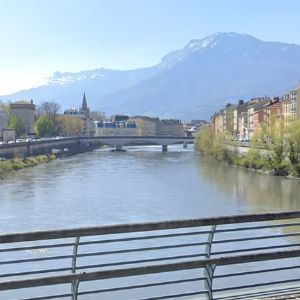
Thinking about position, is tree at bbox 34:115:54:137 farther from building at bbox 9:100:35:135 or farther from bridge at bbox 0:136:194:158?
building at bbox 9:100:35:135

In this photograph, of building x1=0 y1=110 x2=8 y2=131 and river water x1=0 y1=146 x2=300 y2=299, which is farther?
building x1=0 y1=110 x2=8 y2=131

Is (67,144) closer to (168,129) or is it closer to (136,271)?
(168,129)

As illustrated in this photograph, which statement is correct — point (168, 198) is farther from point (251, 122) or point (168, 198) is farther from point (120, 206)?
point (251, 122)

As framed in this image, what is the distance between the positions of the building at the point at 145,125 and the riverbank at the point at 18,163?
286 ft

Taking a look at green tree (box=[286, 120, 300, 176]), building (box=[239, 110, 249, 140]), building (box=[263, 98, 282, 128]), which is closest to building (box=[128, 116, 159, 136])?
building (box=[239, 110, 249, 140])

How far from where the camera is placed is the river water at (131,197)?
75.4ft

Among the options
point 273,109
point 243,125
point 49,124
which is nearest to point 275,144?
point 273,109

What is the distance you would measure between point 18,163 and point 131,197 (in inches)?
1180

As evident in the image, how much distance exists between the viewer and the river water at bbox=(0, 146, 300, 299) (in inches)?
905

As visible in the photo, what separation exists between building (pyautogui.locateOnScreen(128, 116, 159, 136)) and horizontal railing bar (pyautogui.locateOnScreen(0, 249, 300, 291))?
6030 inches

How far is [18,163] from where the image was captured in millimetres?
58281

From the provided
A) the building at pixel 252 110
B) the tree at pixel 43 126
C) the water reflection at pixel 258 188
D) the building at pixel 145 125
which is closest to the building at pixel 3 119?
the tree at pixel 43 126

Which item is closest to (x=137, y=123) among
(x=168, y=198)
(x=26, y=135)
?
(x=26, y=135)

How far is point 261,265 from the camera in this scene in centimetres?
1388
